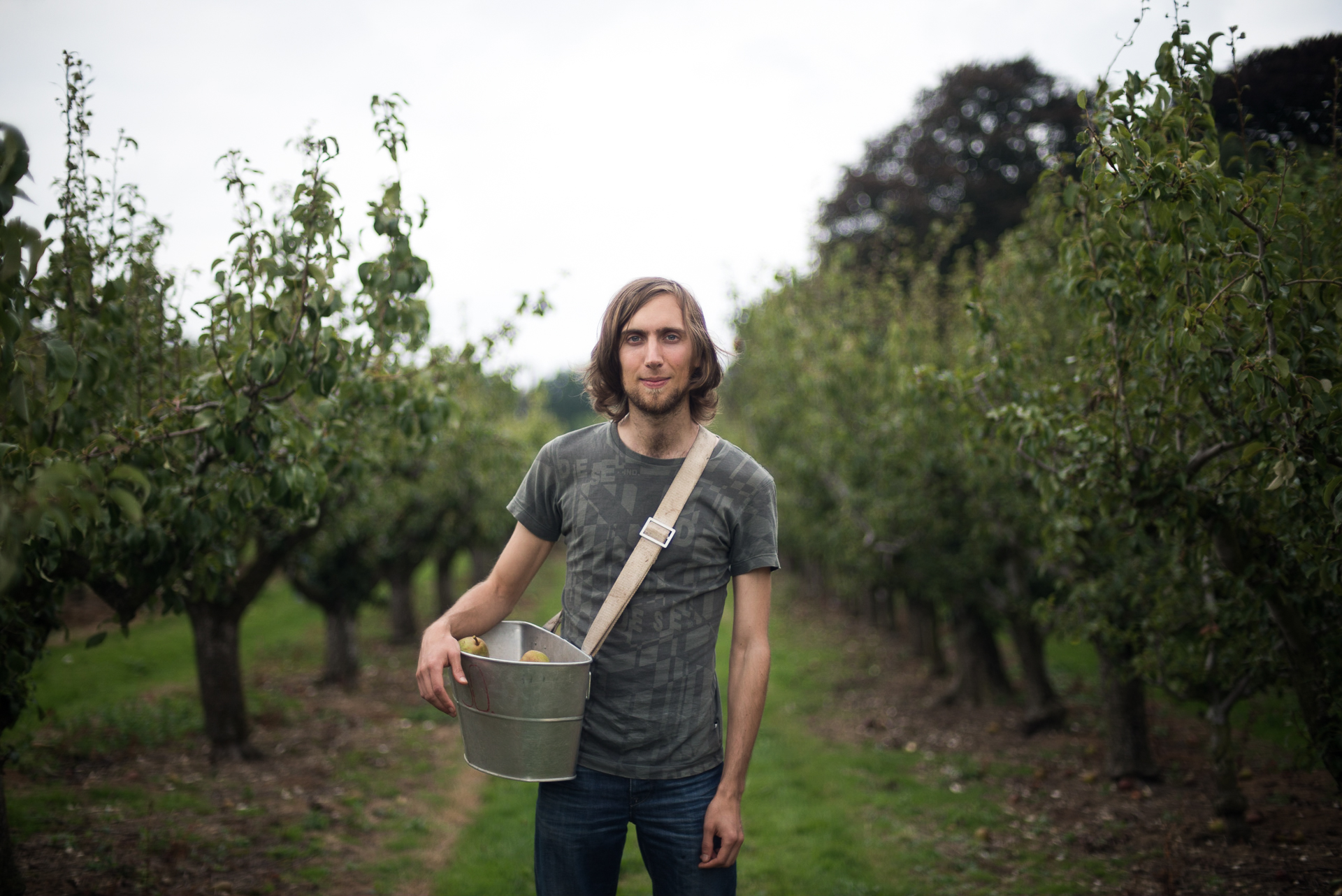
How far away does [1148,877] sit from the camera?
5.75 metres

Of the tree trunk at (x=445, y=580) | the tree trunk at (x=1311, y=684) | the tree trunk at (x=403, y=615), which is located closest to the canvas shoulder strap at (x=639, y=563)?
the tree trunk at (x=1311, y=684)

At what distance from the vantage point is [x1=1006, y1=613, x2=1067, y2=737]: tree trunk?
34.0ft

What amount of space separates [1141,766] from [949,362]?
497 centimetres

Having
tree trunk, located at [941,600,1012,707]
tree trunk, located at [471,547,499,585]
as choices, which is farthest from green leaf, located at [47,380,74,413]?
tree trunk, located at [471,547,499,585]

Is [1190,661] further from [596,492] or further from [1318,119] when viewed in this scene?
[596,492]

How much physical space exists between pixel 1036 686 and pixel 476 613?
9.59 metres

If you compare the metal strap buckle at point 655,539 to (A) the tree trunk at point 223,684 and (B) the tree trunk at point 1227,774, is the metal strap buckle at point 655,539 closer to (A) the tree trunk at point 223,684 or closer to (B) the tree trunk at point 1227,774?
(B) the tree trunk at point 1227,774

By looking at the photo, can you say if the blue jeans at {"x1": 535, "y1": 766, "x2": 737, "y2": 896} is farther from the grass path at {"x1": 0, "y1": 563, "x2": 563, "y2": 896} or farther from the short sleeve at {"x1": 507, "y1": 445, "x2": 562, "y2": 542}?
the grass path at {"x1": 0, "y1": 563, "x2": 563, "y2": 896}

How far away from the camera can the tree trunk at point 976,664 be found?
1166cm

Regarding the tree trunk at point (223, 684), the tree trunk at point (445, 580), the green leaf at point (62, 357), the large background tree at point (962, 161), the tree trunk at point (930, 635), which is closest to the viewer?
the green leaf at point (62, 357)

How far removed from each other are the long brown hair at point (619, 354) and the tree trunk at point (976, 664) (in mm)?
9357

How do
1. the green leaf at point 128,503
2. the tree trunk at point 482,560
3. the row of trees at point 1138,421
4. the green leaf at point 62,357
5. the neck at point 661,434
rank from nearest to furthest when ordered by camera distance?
the green leaf at point 128,503, the green leaf at point 62,357, the neck at point 661,434, the row of trees at point 1138,421, the tree trunk at point 482,560

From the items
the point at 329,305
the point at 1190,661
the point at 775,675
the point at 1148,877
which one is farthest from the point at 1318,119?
the point at 775,675

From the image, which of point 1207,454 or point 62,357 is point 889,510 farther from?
point 62,357
